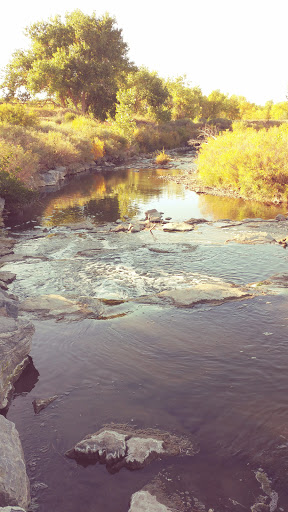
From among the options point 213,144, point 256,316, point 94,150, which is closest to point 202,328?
point 256,316

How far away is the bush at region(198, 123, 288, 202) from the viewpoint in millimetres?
17797

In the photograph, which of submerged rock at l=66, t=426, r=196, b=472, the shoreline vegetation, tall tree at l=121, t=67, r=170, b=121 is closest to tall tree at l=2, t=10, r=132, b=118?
the shoreline vegetation

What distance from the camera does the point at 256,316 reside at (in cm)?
741

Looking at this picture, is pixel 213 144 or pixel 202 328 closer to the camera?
pixel 202 328

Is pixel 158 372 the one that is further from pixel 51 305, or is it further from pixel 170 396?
pixel 51 305

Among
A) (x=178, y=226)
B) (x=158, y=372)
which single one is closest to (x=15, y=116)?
(x=178, y=226)

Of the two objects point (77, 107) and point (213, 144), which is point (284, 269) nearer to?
point (213, 144)

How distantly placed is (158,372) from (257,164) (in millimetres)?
14810

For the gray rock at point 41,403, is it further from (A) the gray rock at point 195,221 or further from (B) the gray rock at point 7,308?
(A) the gray rock at point 195,221

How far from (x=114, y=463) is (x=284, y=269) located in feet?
24.0

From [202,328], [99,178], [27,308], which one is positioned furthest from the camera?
[99,178]

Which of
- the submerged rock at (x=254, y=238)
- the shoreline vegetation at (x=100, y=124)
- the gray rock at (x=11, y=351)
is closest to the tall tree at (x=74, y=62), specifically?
the shoreline vegetation at (x=100, y=124)

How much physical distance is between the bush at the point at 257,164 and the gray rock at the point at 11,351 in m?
15.0

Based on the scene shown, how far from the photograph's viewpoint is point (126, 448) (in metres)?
A: 4.16
